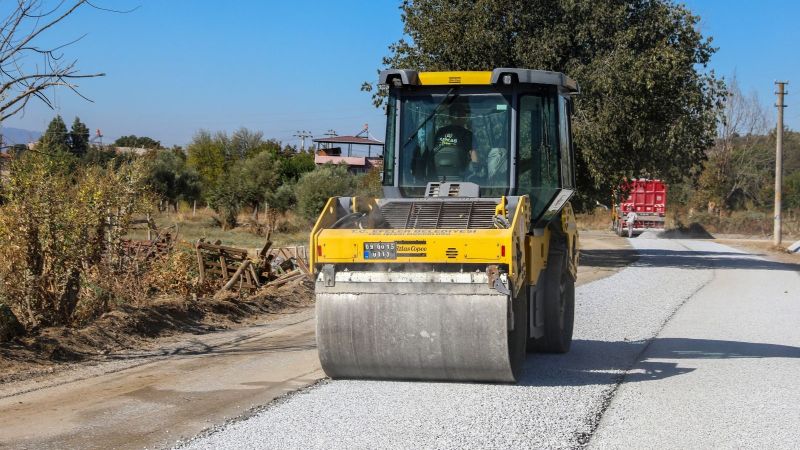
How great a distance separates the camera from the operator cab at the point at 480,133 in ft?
31.6

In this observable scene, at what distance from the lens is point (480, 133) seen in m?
9.74

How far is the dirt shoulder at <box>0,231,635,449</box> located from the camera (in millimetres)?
6855

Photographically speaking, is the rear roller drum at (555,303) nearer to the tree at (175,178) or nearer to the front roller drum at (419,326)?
the front roller drum at (419,326)

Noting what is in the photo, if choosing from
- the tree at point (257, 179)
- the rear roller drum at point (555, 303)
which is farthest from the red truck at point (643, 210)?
the rear roller drum at point (555, 303)

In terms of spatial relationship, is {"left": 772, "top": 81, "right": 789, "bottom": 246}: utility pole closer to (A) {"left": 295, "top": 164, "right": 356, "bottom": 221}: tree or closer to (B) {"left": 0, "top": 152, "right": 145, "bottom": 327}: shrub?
(A) {"left": 295, "top": 164, "right": 356, "bottom": 221}: tree

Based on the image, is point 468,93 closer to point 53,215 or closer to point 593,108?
point 53,215

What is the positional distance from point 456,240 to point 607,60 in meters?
20.2

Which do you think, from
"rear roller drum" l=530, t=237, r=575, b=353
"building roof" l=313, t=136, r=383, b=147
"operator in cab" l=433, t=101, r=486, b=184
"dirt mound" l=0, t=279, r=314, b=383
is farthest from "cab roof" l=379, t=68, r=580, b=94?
"building roof" l=313, t=136, r=383, b=147

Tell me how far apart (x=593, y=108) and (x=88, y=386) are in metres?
21.1

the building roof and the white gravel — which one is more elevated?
the building roof

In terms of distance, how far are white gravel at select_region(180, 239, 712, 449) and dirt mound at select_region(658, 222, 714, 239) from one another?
49648 millimetres

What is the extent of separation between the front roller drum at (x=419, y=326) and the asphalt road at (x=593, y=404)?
217 millimetres

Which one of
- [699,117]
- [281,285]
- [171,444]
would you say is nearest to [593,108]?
[699,117]

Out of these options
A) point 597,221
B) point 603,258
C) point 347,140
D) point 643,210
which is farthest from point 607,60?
point 347,140
